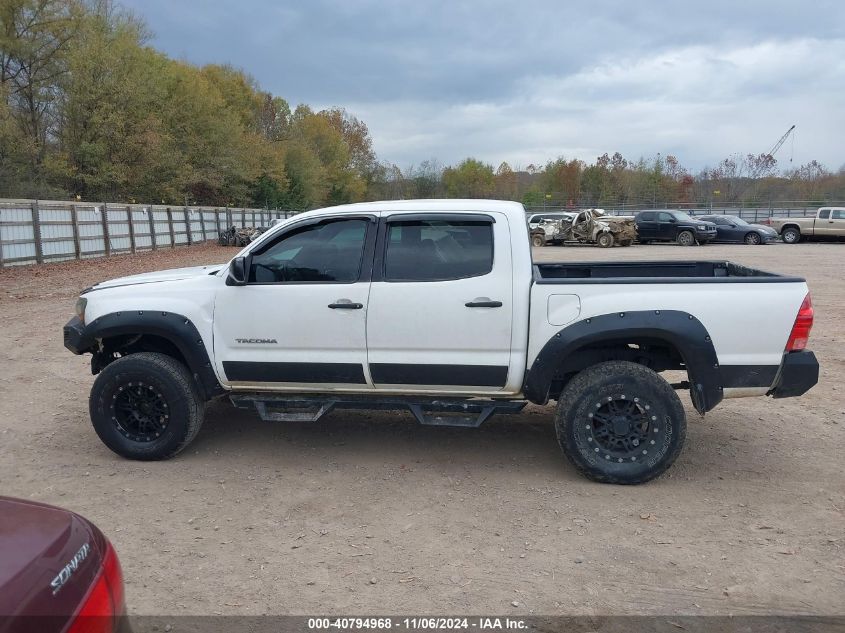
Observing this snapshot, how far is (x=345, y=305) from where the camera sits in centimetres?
456

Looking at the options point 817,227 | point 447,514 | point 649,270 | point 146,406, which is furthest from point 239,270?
point 817,227

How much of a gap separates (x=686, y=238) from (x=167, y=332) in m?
28.7

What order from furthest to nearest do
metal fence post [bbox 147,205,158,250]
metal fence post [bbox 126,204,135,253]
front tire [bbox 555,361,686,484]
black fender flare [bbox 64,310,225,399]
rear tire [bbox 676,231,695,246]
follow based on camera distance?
rear tire [bbox 676,231,695,246] → metal fence post [bbox 147,205,158,250] → metal fence post [bbox 126,204,135,253] → black fender flare [bbox 64,310,225,399] → front tire [bbox 555,361,686,484]

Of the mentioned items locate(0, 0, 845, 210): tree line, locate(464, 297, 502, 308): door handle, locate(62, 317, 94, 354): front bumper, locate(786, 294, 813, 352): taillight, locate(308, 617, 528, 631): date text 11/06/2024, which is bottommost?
locate(308, 617, 528, 631): date text 11/06/2024

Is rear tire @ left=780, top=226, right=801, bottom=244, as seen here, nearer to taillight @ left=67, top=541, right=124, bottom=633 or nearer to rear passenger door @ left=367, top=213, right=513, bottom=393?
rear passenger door @ left=367, top=213, right=513, bottom=393

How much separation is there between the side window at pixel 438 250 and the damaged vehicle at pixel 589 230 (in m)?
23.8

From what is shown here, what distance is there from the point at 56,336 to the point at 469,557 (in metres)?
8.13

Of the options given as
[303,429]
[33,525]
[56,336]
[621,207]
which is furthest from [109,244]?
[621,207]

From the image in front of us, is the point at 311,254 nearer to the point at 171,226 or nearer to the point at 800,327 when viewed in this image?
the point at 800,327

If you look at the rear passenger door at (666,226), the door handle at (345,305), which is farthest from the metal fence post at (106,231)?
the door handle at (345,305)

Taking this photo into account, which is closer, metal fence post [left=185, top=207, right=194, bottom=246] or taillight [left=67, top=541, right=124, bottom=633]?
taillight [left=67, top=541, right=124, bottom=633]

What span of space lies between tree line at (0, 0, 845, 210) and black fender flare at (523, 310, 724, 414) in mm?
32857

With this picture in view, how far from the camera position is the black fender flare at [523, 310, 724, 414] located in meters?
4.28

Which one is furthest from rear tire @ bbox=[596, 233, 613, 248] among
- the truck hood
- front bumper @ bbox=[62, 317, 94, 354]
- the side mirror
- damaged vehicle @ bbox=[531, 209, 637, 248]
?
front bumper @ bbox=[62, 317, 94, 354]
